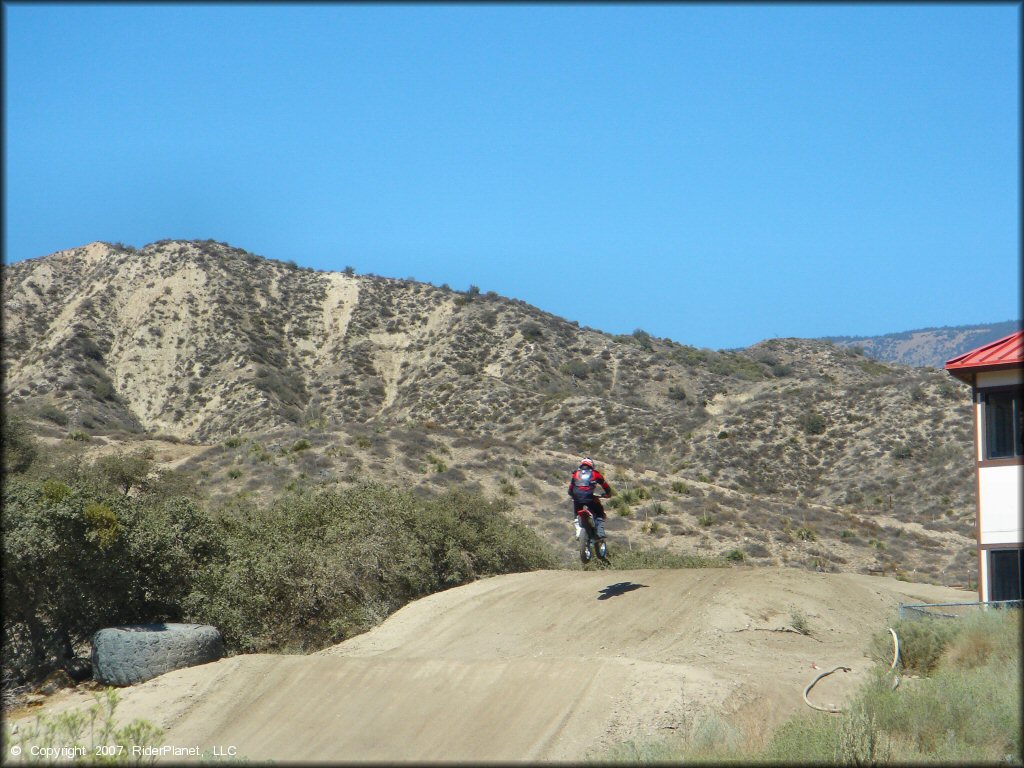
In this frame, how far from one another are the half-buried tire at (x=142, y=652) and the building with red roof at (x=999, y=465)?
12.8 metres

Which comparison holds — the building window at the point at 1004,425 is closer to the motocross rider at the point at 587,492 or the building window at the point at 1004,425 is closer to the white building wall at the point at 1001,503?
the white building wall at the point at 1001,503

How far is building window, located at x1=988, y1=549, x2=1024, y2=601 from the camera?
675 inches

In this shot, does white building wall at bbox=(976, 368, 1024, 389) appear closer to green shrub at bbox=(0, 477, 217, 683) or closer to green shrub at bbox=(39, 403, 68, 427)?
green shrub at bbox=(0, 477, 217, 683)

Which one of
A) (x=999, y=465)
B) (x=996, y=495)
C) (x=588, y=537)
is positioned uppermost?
(x=999, y=465)

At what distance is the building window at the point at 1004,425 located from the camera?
17328 millimetres

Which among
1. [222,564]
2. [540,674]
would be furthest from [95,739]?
[222,564]

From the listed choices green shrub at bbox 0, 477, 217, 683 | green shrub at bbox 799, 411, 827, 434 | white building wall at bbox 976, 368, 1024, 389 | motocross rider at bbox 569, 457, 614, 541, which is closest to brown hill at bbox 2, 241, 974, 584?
green shrub at bbox 799, 411, 827, 434

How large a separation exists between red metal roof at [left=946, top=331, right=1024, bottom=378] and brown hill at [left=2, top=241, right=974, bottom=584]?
2001cm

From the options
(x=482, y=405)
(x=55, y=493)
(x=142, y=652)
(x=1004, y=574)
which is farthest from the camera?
(x=482, y=405)

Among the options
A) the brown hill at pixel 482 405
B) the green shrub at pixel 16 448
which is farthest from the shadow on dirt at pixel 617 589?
the green shrub at pixel 16 448

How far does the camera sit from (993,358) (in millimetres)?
17703

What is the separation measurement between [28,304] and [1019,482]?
75430mm

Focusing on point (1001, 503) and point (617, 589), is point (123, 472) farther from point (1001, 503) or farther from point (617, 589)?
point (1001, 503)

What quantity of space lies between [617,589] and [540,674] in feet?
18.5
